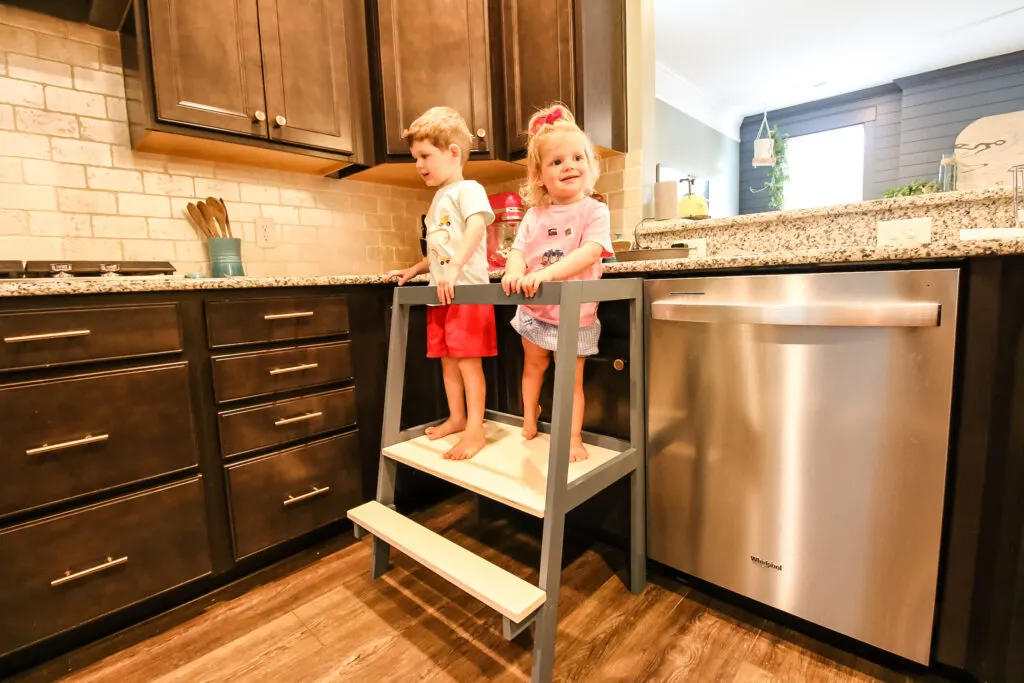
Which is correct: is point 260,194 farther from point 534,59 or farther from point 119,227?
point 534,59

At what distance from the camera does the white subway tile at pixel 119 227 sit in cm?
156

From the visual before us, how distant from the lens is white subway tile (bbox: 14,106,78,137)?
4.68 feet

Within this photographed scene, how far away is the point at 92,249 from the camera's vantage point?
1.55m

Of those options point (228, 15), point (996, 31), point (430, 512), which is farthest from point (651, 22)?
point (996, 31)

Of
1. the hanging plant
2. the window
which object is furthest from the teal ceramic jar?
the window

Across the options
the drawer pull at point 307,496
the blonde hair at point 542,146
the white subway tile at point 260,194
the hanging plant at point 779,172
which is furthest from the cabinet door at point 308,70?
the hanging plant at point 779,172

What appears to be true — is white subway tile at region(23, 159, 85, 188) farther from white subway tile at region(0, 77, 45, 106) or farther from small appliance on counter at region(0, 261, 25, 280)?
small appliance on counter at region(0, 261, 25, 280)

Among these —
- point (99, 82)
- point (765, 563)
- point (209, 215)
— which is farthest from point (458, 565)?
point (99, 82)

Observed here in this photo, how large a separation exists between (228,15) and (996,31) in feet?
18.8

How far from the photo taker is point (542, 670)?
0.93 metres

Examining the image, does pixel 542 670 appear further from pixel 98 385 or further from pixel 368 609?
pixel 98 385

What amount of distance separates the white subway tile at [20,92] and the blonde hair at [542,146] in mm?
1546

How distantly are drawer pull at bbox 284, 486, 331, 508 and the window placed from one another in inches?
231

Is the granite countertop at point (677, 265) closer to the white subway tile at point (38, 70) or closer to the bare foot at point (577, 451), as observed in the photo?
the bare foot at point (577, 451)
